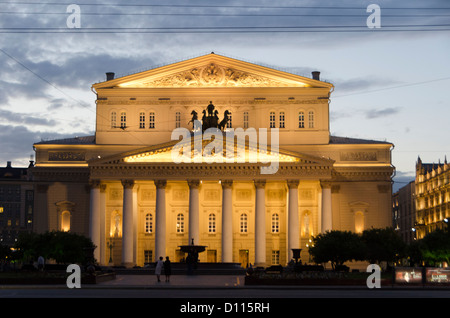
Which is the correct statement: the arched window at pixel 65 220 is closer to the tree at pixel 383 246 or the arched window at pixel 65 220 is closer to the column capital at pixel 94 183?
the column capital at pixel 94 183

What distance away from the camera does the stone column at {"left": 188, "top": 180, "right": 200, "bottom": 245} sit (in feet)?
230

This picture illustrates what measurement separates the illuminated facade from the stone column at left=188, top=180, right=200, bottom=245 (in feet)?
145

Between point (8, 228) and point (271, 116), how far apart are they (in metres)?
89.4

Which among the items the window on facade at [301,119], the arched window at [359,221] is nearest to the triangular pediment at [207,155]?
the arched window at [359,221]

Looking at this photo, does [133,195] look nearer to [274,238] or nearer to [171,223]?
[171,223]

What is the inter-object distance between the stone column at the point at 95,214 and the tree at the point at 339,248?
23279mm

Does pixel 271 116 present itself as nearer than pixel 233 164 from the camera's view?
No

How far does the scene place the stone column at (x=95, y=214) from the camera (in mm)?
71062

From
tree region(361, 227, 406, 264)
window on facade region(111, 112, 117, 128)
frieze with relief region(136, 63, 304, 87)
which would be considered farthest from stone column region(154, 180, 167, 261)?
tree region(361, 227, 406, 264)

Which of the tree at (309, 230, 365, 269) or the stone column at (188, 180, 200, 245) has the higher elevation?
the stone column at (188, 180, 200, 245)

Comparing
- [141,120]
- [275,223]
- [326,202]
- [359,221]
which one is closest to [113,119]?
[141,120]

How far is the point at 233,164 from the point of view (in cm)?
7119

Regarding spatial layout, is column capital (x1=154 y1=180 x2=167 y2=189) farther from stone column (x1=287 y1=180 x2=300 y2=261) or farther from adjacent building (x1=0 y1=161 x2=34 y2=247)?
adjacent building (x1=0 y1=161 x2=34 y2=247)
